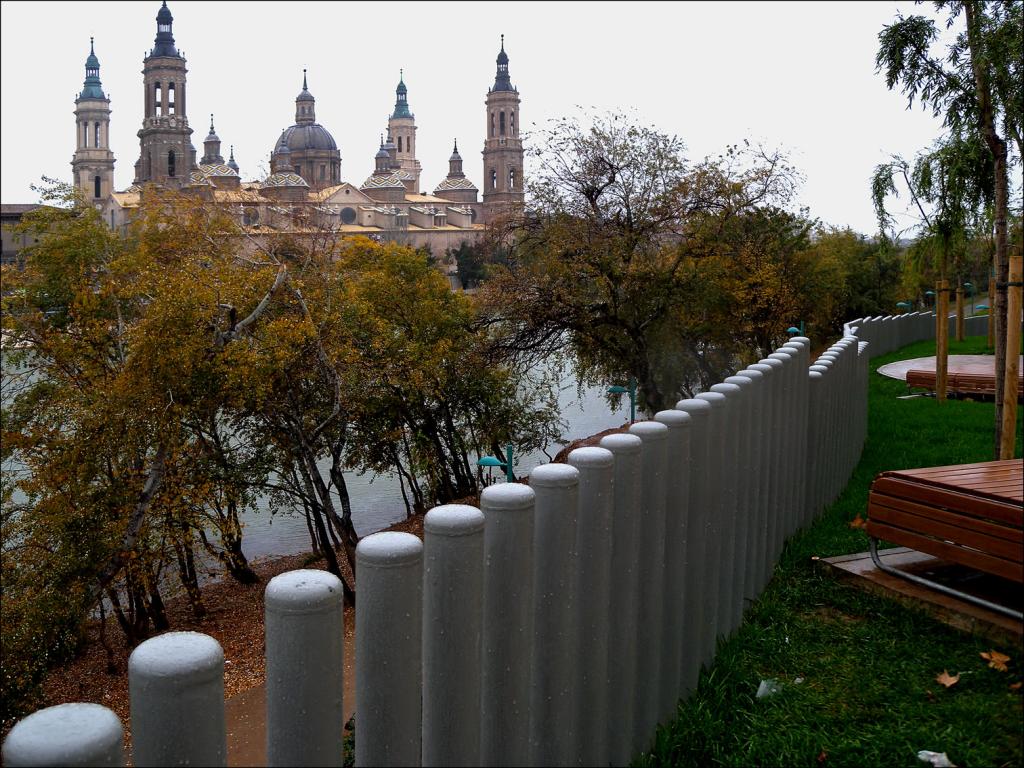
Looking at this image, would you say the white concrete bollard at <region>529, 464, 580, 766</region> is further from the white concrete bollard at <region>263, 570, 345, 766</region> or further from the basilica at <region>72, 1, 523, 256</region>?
the basilica at <region>72, 1, 523, 256</region>

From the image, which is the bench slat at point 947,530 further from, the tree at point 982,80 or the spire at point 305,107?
the spire at point 305,107

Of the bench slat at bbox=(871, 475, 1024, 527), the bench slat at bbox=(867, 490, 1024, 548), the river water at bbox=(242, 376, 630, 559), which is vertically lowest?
the river water at bbox=(242, 376, 630, 559)

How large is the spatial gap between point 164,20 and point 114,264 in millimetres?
91116

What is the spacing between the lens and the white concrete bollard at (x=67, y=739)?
Result: 1.49 meters

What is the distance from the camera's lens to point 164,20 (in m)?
99.6

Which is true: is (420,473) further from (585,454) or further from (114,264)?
(585,454)

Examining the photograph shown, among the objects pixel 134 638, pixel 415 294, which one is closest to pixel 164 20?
pixel 415 294

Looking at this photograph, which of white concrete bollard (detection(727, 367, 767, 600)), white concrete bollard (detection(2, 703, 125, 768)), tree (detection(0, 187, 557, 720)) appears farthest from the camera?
tree (detection(0, 187, 557, 720))

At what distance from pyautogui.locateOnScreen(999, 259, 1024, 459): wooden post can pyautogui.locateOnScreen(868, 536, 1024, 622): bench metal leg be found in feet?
8.90

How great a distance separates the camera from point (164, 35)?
98.8 metres

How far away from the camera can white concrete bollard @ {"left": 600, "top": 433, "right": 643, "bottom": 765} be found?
318 cm

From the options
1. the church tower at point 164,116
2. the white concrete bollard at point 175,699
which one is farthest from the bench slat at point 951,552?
the church tower at point 164,116

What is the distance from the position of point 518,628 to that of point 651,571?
102 centimetres

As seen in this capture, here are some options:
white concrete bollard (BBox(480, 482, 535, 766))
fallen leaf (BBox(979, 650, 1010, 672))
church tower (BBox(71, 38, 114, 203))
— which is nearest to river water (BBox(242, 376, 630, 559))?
fallen leaf (BBox(979, 650, 1010, 672))
